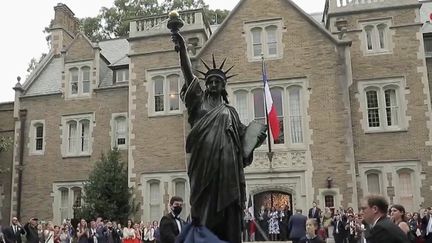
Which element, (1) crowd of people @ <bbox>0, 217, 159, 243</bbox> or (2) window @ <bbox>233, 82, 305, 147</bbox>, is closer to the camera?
(1) crowd of people @ <bbox>0, 217, 159, 243</bbox>

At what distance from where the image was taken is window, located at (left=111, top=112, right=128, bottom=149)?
27109 mm

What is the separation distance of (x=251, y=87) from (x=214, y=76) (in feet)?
62.6

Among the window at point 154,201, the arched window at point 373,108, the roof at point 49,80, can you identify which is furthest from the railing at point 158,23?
the arched window at point 373,108

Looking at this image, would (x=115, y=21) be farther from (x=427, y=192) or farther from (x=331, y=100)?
(x=427, y=192)

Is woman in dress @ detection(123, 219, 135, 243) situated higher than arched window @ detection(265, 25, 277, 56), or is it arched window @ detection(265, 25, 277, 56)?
arched window @ detection(265, 25, 277, 56)

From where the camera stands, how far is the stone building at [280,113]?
22.3 meters

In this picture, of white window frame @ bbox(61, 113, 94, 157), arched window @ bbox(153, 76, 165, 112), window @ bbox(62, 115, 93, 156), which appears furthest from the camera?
window @ bbox(62, 115, 93, 156)

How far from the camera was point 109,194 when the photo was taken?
77.3 feet

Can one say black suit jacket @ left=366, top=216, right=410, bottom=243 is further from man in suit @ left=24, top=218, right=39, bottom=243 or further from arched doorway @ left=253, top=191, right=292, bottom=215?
arched doorway @ left=253, top=191, right=292, bottom=215

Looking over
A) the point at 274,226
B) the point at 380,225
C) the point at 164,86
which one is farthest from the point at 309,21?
the point at 380,225

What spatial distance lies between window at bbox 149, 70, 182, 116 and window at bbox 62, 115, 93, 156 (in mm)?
4333

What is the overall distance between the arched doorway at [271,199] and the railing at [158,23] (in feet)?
29.1

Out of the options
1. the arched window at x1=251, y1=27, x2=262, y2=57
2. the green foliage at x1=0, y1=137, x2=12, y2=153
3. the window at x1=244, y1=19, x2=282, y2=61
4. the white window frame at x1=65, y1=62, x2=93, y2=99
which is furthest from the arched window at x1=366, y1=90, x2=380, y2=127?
the green foliage at x1=0, y1=137, x2=12, y2=153

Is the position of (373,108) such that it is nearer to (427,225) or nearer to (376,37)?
(376,37)
